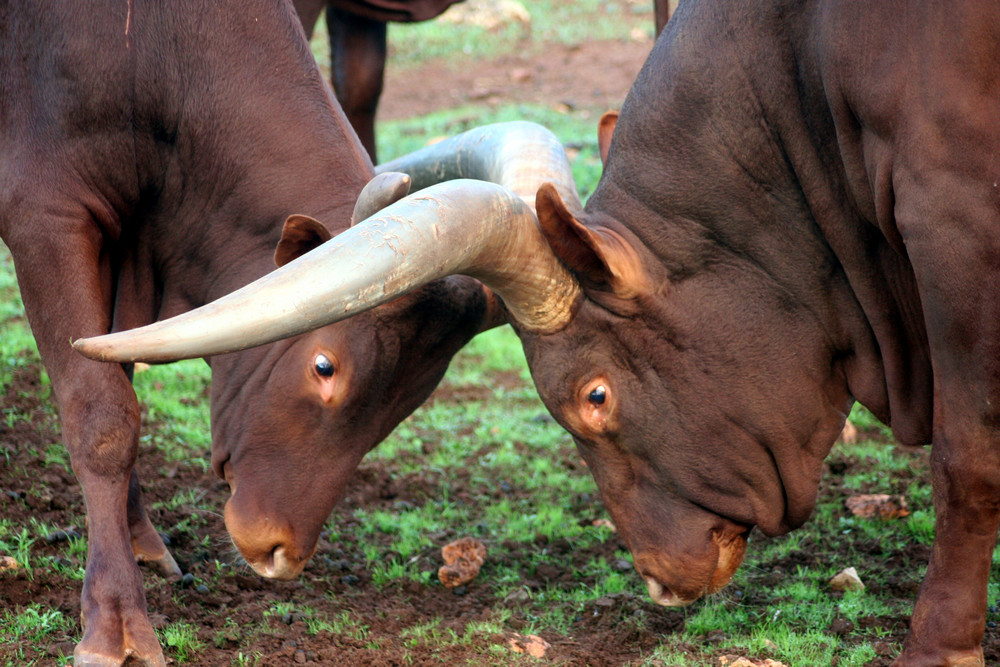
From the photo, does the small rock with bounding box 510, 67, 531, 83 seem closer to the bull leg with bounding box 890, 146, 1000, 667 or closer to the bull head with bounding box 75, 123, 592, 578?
the bull head with bounding box 75, 123, 592, 578

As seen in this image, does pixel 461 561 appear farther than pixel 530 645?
Yes

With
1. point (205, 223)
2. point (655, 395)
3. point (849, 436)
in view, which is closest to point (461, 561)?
point (655, 395)

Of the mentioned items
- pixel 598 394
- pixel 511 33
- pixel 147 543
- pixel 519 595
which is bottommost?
pixel 511 33

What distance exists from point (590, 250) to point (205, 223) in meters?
1.51

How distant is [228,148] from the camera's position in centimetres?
439

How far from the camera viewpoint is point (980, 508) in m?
3.38

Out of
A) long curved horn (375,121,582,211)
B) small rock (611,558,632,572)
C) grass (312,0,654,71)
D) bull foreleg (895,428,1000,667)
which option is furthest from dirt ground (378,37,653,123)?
bull foreleg (895,428,1000,667)

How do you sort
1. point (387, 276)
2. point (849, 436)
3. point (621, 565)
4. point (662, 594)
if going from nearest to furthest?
point (387, 276) → point (662, 594) → point (621, 565) → point (849, 436)

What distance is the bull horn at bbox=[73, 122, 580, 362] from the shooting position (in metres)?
2.85

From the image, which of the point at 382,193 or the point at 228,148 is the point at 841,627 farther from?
the point at 228,148

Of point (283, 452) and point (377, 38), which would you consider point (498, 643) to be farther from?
point (377, 38)

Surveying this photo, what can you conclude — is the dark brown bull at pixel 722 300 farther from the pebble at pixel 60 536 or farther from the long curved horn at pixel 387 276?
the pebble at pixel 60 536

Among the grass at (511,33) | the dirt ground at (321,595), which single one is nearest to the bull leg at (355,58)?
the dirt ground at (321,595)

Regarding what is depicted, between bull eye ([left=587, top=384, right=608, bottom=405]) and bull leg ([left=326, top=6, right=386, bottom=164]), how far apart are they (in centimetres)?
405
